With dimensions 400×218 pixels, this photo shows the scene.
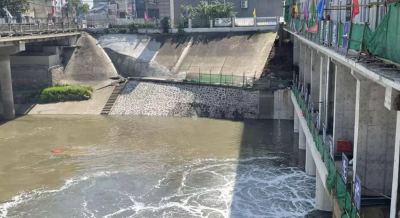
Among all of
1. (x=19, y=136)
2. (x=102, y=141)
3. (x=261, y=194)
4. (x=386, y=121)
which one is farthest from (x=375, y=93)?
(x=19, y=136)

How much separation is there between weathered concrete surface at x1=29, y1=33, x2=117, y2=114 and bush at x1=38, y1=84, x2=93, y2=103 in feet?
2.04

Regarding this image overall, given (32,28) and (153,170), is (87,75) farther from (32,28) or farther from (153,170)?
(153,170)

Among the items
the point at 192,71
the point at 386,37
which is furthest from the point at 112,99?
the point at 386,37

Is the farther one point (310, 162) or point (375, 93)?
point (310, 162)

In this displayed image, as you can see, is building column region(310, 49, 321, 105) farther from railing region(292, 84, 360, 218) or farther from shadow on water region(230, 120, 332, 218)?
railing region(292, 84, 360, 218)

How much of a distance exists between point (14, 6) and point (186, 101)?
36364 millimetres

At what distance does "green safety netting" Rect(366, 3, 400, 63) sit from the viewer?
899 cm

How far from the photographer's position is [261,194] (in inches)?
808

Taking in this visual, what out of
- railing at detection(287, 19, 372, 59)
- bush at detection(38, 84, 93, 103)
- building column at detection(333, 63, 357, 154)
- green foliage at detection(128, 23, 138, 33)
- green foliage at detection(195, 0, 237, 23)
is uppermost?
green foliage at detection(195, 0, 237, 23)

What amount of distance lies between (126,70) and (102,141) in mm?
17433

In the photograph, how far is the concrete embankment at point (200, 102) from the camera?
35969mm

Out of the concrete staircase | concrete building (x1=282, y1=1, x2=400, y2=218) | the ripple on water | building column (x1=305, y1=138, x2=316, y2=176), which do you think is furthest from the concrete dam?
concrete building (x1=282, y1=1, x2=400, y2=218)

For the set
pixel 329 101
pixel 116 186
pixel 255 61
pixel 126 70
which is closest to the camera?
pixel 329 101

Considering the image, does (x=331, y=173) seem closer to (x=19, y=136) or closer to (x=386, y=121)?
(x=386, y=121)
